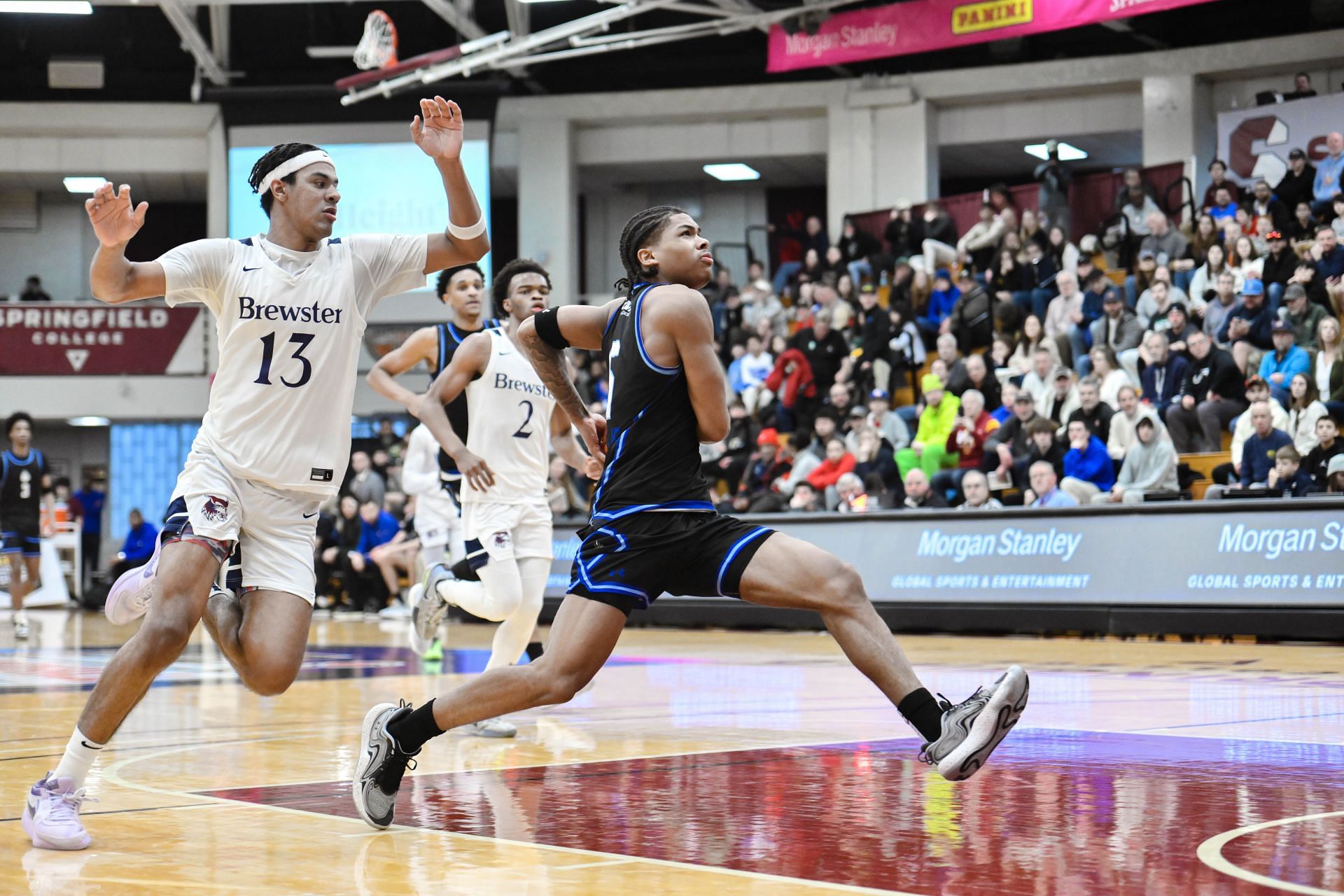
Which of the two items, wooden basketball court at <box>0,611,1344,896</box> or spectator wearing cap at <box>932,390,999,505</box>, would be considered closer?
wooden basketball court at <box>0,611,1344,896</box>

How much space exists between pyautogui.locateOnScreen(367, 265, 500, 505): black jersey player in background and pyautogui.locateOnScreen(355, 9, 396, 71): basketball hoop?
49.4ft

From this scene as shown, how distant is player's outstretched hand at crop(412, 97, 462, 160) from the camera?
201 inches

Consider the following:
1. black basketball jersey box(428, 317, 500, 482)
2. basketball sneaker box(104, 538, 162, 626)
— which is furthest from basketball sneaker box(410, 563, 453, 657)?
basketball sneaker box(104, 538, 162, 626)

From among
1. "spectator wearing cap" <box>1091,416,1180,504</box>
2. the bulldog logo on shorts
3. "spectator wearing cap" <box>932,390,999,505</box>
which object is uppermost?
"spectator wearing cap" <box>932,390,999,505</box>

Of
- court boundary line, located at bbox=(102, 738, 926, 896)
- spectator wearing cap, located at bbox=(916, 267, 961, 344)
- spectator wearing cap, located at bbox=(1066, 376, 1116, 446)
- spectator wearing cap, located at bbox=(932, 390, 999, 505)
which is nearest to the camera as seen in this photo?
court boundary line, located at bbox=(102, 738, 926, 896)


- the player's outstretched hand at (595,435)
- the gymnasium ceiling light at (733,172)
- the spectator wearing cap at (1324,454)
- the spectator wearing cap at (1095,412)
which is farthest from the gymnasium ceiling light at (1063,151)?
the player's outstretched hand at (595,435)

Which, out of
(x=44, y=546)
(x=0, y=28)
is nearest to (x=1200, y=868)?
(x=44, y=546)

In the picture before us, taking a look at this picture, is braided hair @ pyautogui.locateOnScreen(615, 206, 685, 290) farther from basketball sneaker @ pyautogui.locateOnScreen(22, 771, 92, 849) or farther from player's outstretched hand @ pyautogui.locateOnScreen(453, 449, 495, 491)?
player's outstretched hand @ pyautogui.locateOnScreen(453, 449, 495, 491)

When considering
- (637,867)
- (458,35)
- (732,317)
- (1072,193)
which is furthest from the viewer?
(458,35)

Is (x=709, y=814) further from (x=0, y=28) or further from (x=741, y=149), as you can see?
(x=0, y=28)

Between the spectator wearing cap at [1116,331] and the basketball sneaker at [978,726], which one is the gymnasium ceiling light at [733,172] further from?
the basketball sneaker at [978,726]

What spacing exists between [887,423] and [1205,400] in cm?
367

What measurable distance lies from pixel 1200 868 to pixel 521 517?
4672 mm

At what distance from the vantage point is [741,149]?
27.7 m
